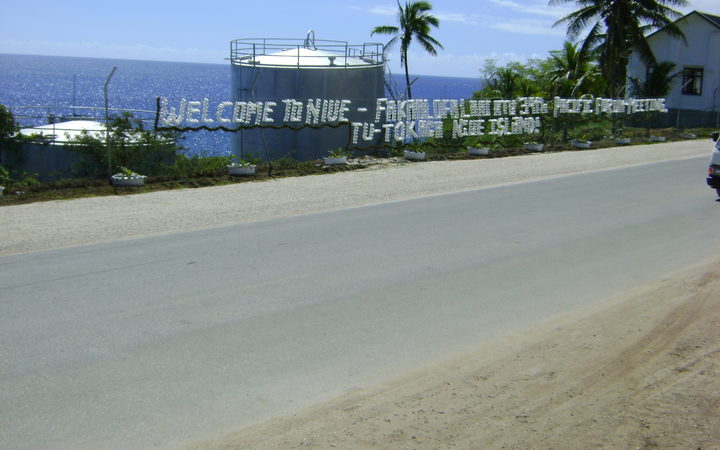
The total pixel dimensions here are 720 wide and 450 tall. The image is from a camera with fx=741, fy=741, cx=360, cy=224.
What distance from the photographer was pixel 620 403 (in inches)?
227

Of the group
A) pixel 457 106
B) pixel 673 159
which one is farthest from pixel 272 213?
pixel 673 159

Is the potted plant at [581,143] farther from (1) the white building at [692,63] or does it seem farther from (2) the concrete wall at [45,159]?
(1) the white building at [692,63]

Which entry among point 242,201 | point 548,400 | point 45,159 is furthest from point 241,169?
point 548,400

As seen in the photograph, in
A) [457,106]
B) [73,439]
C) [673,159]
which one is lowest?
[73,439]

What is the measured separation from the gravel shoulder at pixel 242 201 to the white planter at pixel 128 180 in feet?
2.75

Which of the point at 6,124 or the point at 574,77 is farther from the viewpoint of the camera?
the point at 574,77

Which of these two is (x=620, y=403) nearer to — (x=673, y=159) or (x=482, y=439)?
(x=482, y=439)

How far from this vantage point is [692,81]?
5184cm

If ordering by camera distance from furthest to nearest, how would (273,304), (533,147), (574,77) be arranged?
(574,77), (533,147), (273,304)

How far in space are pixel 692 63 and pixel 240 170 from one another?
43431 mm

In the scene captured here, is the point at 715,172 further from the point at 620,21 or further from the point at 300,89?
the point at 620,21

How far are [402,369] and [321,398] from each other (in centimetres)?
91

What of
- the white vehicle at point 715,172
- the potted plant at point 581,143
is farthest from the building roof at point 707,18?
the white vehicle at point 715,172

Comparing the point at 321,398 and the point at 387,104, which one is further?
the point at 387,104
